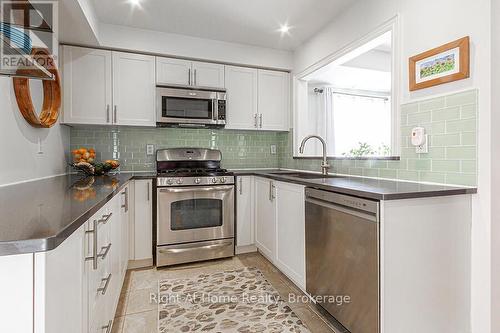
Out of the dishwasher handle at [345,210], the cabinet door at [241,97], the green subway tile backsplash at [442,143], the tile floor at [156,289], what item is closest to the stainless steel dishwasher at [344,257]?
the dishwasher handle at [345,210]

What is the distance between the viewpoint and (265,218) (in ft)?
9.31

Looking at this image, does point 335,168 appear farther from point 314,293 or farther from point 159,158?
point 159,158

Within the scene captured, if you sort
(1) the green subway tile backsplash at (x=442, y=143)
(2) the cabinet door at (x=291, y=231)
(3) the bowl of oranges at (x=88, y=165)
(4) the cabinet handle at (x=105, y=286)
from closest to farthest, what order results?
(4) the cabinet handle at (x=105, y=286)
(1) the green subway tile backsplash at (x=442, y=143)
(2) the cabinet door at (x=291, y=231)
(3) the bowl of oranges at (x=88, y=165)

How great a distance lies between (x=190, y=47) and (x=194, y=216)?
188 cm

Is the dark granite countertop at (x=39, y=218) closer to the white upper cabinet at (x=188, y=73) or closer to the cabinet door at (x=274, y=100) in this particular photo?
the white upper cabinet at (x=188, y=73)

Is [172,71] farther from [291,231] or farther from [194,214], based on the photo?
[291,231]

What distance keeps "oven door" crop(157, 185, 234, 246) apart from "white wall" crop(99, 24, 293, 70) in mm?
1516

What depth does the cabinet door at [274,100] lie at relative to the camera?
339cm

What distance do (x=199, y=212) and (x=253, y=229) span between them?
68cm

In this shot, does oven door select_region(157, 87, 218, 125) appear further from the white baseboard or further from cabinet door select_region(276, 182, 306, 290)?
the white baseboard

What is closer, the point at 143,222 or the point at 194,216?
the point at 143,222

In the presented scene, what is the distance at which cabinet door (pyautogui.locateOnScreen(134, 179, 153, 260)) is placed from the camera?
2.66 metres

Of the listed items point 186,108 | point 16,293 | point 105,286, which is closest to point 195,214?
point 186,108

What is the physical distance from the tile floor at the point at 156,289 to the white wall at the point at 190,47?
2.30m
